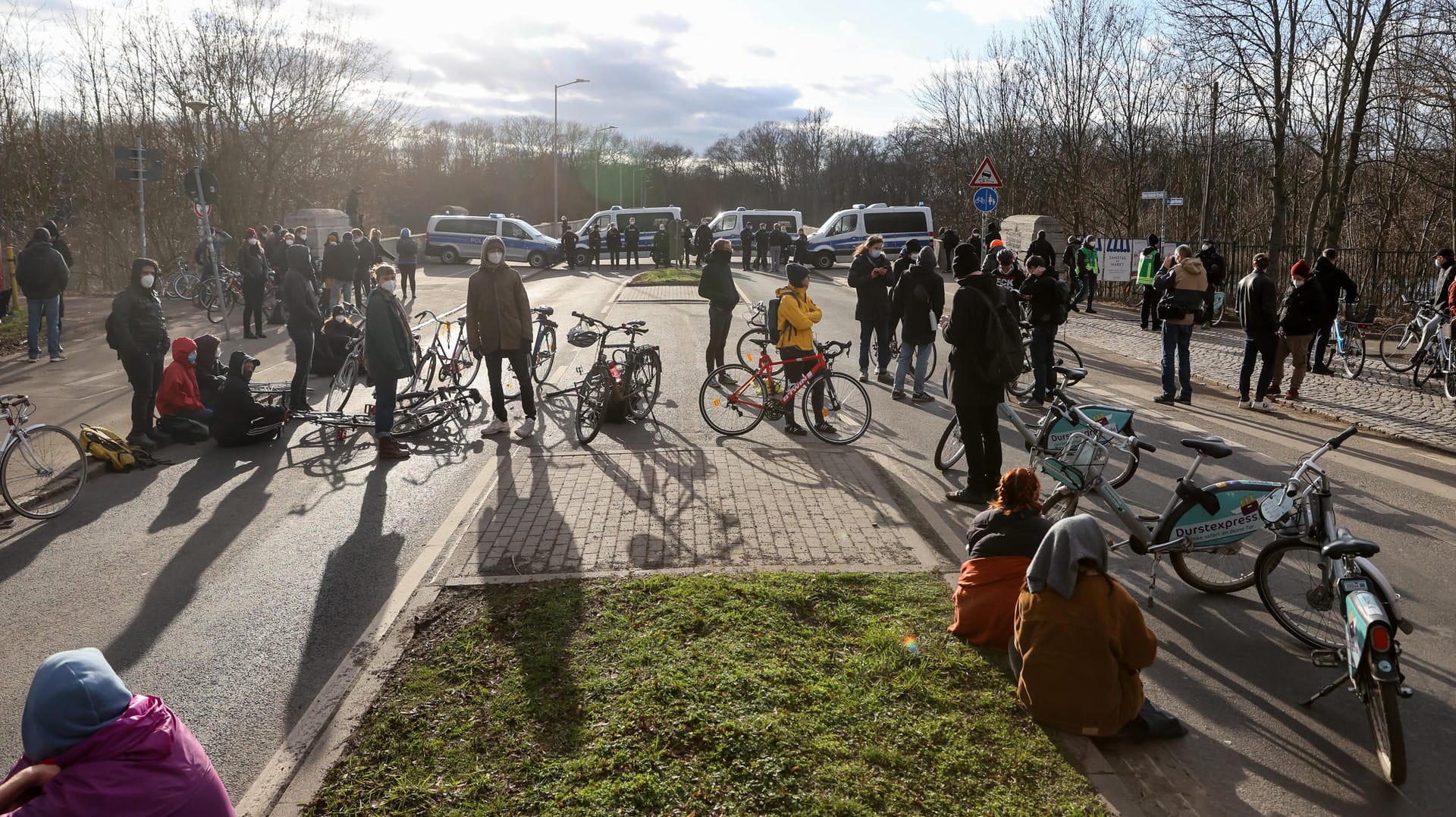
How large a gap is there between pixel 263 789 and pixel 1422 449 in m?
10.9

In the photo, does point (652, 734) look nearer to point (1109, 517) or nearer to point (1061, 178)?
point (1109, 517)

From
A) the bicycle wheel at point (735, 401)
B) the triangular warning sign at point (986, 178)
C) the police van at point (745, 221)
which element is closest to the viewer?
the bicycle wheel at point (735, 401)

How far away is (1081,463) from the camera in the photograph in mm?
6406

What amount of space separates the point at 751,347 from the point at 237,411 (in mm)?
7586

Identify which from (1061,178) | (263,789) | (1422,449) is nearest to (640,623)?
(263,789)

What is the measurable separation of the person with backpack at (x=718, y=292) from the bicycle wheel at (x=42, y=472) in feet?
20.2

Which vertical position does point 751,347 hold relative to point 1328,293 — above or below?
below

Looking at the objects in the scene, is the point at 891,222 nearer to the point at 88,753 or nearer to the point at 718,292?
the point at 718,292

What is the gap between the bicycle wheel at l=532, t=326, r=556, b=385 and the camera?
12.8 meters

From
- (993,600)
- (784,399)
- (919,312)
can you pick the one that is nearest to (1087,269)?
(919,312)

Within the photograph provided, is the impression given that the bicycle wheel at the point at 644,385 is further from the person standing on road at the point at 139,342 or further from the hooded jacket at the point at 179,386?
the person standing on road at the point at 139,342

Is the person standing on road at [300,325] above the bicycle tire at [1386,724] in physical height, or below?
above

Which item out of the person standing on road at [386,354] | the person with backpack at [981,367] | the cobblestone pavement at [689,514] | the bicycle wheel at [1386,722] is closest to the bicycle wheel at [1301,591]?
the bicycle wheel at [1386,722]

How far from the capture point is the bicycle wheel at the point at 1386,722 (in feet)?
12.6
